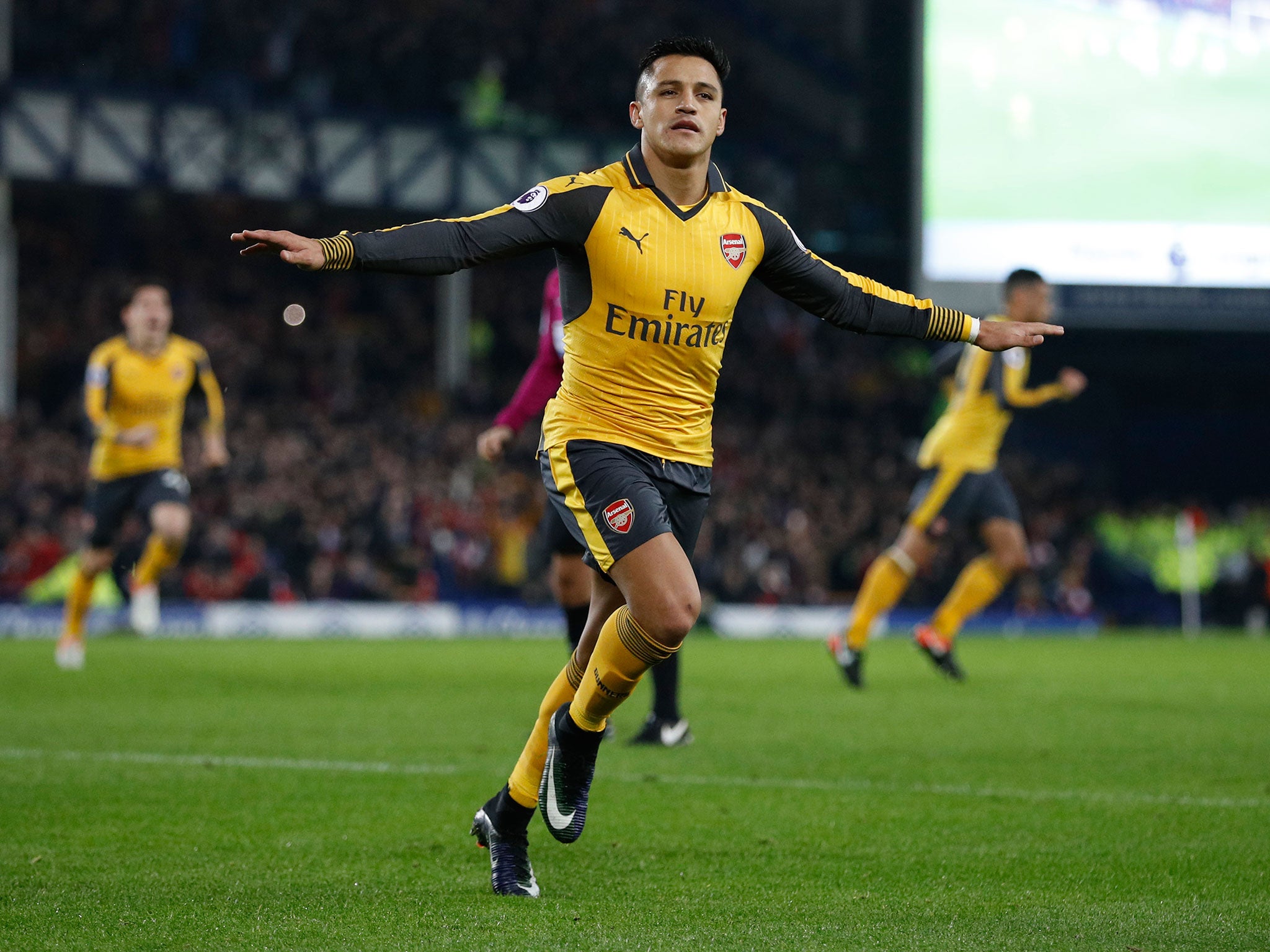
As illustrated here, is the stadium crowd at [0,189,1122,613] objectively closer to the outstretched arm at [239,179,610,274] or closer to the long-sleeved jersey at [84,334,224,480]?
the long-sleeved jersey at [84,334,224,480]

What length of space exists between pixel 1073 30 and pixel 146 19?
49.9 feet

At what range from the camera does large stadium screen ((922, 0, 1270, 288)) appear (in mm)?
21641

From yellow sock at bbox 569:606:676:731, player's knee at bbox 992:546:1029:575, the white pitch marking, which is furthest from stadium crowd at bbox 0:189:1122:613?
yellow sock at bbox 569:606:676:731

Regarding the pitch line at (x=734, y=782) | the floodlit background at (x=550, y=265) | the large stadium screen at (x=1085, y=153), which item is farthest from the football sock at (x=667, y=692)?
the large stadium screen at (x=1085, y=153)

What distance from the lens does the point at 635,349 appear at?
476 cm

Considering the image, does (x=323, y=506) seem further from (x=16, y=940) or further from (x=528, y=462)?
(x=16, y=940)

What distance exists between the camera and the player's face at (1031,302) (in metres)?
10.8

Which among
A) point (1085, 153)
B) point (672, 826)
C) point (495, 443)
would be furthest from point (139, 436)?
point (1085, 153)

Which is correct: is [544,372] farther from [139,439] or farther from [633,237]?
[139,439]

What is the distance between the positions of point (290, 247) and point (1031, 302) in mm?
7557

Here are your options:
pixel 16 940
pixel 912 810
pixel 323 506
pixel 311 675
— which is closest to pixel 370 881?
pixel 16 940

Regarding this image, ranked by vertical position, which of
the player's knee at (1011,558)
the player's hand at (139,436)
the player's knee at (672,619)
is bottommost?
the player's knee at (1011,558)

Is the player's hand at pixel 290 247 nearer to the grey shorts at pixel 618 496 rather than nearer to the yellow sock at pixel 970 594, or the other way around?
the grey shorts at pixel 618 496

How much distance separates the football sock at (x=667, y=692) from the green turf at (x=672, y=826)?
0.29 metres
